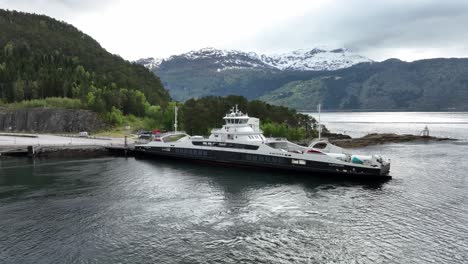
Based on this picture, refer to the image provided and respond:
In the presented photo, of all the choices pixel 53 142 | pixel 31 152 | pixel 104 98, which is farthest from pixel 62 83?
pixel 31 152

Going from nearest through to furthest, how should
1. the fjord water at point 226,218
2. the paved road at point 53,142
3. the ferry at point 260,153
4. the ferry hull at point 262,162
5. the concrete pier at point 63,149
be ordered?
the fjord water at point 226,218 → the ferry hull at point 262,162 → the ferry at point 260,153 → the concrete pier at point 63,149 → the paved road at point 53,142

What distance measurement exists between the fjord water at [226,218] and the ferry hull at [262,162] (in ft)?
7.91

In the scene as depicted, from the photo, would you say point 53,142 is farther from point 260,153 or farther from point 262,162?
point 262,162

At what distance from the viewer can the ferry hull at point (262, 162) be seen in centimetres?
6328

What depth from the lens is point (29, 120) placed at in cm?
13200

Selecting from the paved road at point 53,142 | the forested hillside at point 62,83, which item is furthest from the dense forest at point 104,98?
the paved road at point 53,142

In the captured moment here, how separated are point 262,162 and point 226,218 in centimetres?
3128

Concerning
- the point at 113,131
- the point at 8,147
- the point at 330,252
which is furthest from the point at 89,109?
the point at 330,252

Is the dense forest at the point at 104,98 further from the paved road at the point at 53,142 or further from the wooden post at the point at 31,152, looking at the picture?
the wooden post at the point at 31,152

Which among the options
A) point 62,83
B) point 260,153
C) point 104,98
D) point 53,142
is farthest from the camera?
point 62,83

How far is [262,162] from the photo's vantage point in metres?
73.5

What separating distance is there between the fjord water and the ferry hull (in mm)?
2410

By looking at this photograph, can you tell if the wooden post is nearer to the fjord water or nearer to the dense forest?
the fjord water

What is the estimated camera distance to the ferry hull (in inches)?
2491
